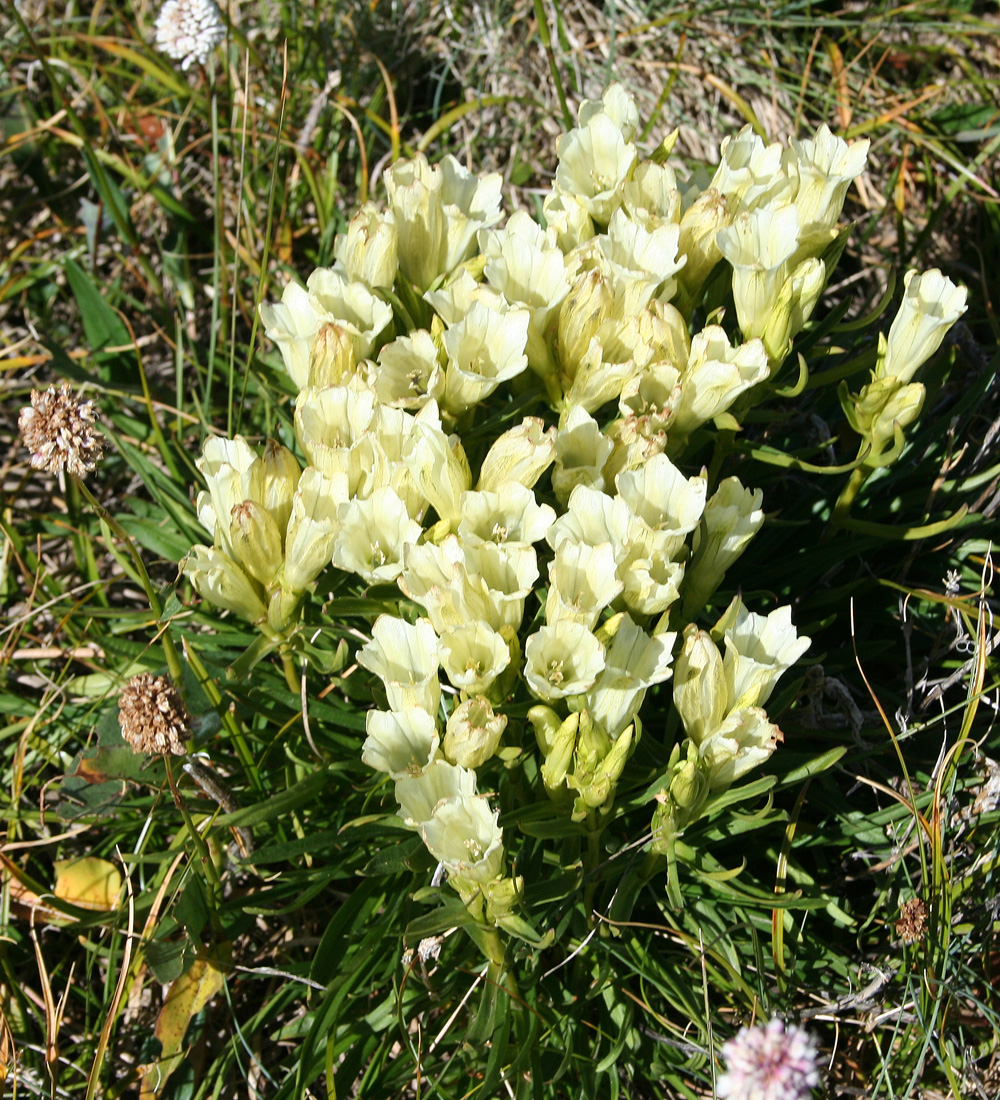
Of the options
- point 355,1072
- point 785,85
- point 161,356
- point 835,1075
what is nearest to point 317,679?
point 355,1072

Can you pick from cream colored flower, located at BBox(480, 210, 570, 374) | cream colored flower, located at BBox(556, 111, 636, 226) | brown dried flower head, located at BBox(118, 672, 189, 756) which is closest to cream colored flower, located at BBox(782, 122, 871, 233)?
cream colored flower, located at BBox(556, 111, 636, 226)

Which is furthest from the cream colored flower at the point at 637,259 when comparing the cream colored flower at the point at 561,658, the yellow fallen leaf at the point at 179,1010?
the yellow fallen leaf at the point at 179,1010

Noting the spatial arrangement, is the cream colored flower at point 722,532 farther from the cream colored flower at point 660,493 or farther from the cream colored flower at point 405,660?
the cream colored flower at point 405,660

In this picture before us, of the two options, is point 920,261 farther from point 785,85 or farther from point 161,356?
point 161,356

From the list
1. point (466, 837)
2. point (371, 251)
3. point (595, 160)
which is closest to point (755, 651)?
point (466, 837)

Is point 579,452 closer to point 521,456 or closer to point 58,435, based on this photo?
point 521,456

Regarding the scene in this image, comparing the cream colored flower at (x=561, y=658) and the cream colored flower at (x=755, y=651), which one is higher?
the cream colored flower at (x=561, y=658)

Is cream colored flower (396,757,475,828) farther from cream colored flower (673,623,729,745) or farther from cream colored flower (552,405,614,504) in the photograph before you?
cream colored flower (552,405,614,504)
